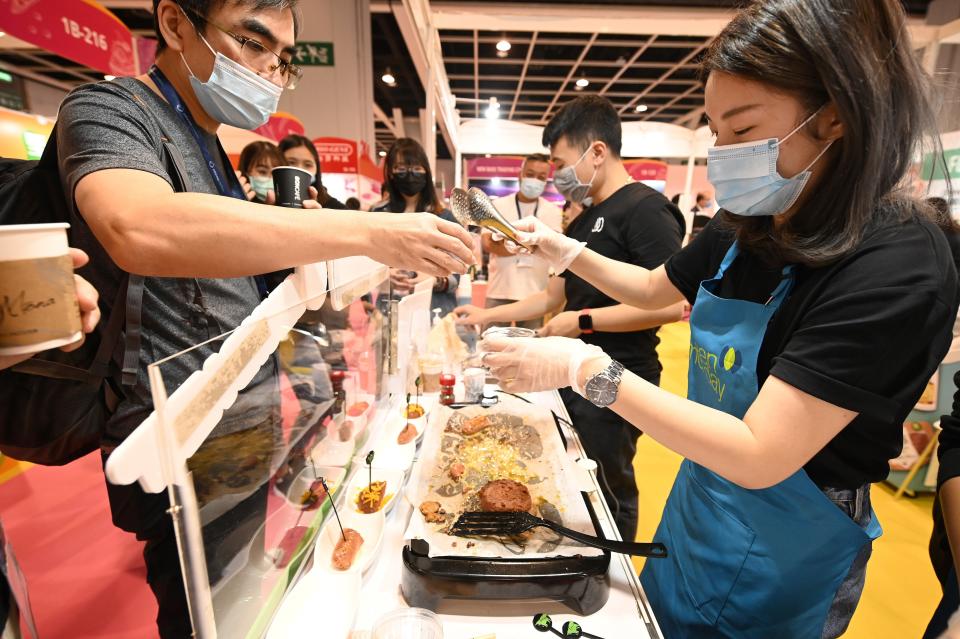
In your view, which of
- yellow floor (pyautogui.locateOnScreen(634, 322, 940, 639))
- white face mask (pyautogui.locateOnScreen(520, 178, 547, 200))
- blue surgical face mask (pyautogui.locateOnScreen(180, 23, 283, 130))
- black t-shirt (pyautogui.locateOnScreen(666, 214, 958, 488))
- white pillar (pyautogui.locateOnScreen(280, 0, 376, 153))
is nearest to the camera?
black t-shirt (pyautogui.locateOnScreen(666, 214, 958, 488))

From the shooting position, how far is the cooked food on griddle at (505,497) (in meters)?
1.10

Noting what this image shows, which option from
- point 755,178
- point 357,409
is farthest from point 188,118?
point 755,178

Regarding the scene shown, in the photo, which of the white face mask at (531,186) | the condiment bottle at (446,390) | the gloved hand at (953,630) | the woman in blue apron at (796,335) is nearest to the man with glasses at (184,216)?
the woman in blue apron at (796,335)

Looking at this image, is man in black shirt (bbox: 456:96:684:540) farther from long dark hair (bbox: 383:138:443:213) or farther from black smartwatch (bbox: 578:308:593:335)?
long dark hair (bbox: 383:138:443:213)

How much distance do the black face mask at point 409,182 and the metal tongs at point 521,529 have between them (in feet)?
8.44

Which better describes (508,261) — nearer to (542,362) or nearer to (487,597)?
(542,362)

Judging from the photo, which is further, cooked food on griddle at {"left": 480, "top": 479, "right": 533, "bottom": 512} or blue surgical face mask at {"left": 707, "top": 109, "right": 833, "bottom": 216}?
cooked food on griddle at {"left": 480, "top": 479, "right": 533, "bottom": 512}

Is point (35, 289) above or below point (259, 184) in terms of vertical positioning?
below

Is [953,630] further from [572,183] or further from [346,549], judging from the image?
[572,183]

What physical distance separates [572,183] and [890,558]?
300 cm

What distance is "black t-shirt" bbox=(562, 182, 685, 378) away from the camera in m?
1.93

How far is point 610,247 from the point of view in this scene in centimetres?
205

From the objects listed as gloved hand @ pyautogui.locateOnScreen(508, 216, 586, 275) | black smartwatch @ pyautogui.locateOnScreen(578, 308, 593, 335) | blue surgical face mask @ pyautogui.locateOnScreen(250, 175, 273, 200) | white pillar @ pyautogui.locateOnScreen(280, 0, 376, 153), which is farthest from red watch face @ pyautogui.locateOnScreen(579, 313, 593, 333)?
white pillar @ pyautogui.locateOnScreen(280, 0, 376, 153)

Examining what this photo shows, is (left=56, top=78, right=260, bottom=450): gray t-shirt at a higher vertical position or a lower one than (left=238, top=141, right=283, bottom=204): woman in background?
lower
